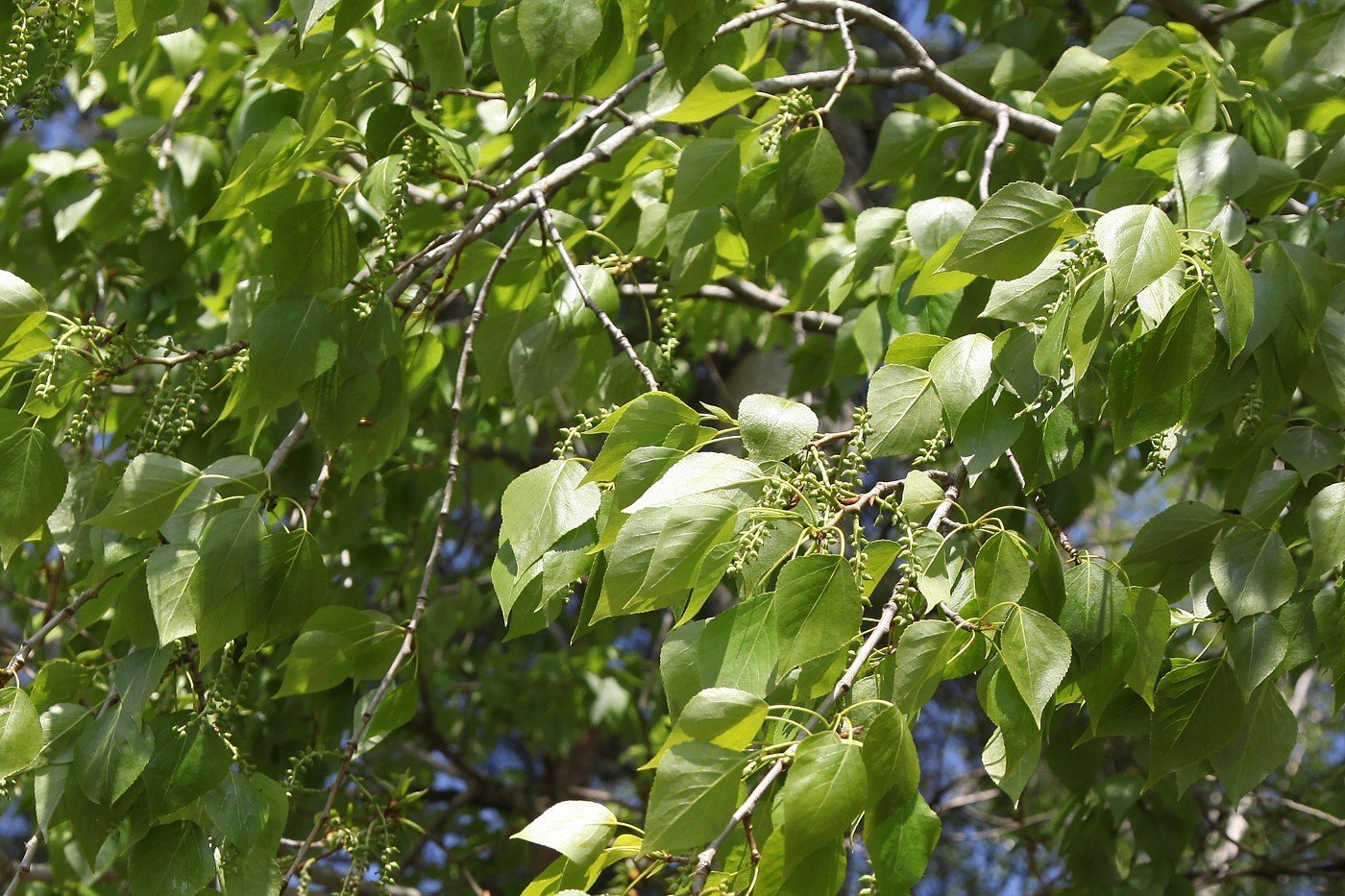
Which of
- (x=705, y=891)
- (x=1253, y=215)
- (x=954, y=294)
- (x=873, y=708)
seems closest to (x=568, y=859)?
(x=705, y=891)

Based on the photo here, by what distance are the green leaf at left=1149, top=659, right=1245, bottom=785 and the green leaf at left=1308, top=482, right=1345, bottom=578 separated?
0.35 feet

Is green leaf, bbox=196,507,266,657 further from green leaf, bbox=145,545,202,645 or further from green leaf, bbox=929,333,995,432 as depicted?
green leaf, bbox=929,333,995,432

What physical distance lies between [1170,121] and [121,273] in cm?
165

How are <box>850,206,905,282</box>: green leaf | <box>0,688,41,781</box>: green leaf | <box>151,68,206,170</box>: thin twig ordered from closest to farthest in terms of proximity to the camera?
<box>0,688,41,781</box>: green leaf
<box>850,206,905,282</box>: green leaf
<box>151,68,206,170</box>: thin twig

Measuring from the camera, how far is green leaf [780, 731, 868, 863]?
652mm

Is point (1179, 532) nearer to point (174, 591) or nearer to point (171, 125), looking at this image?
point (174, 591)

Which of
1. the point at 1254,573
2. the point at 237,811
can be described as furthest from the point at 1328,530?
the point at 237,811

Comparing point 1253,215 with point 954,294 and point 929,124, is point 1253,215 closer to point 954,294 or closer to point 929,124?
point 954,294

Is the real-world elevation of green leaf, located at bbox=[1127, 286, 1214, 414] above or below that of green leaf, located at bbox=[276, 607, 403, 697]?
above

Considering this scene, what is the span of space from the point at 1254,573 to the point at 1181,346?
24 centimetres

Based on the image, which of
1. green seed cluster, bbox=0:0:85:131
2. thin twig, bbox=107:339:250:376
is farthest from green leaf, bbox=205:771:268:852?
green seed cluster, bbox=0:0:85:131

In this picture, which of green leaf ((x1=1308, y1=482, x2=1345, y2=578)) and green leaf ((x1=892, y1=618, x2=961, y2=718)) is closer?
green leaf ((x1=892, y1=618, x2=961, y2=718))

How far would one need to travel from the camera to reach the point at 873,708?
0.81 metres

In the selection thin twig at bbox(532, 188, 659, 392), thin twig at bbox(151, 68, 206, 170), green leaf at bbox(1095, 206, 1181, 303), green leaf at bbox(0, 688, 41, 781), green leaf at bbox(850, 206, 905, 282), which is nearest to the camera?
green leaf at bbox(1095, 206, 1181, 303)
